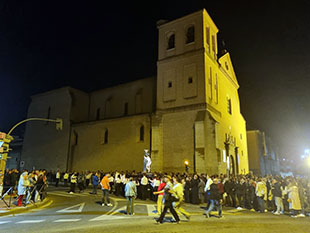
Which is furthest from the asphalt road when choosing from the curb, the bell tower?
the bell tower

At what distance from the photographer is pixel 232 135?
31016 millimetres

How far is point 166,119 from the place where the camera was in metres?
26.7

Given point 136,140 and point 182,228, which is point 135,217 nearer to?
point 182,228

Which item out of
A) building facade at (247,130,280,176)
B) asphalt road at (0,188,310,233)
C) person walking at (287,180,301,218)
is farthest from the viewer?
building facade at (247,130,280,176)

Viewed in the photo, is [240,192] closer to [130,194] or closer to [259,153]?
[130,194]

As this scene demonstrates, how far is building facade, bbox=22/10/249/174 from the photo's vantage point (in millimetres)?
24859

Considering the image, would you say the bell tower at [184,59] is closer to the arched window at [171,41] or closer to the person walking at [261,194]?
the arched window at [171,41]

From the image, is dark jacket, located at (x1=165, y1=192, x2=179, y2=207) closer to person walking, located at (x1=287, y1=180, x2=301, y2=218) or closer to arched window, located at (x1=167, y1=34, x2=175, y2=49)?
person walking, located at (x1=287, y1=180, x2=301, y2=218)

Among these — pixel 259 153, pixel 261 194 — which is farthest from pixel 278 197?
pixel 259 153

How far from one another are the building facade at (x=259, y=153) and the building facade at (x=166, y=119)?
9.80 meters

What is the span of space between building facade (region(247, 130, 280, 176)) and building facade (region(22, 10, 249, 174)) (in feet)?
32.1

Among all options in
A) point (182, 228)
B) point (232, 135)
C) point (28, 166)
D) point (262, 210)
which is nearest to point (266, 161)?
point (232, 135)

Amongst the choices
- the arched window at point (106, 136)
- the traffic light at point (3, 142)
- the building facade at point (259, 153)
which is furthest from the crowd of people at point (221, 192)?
the building facade at point (259, 153)

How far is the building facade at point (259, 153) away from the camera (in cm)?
4309
